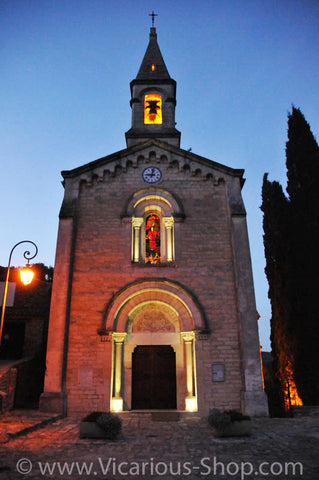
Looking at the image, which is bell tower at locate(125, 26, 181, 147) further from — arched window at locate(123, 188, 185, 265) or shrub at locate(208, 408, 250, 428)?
shrub at locate(208, 408, 250, 428)

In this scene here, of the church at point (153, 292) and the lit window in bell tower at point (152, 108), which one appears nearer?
the church at point (153, 292)

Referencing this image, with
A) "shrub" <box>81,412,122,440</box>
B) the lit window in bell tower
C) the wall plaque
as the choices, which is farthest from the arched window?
"shrub" <box>81,412,122,440</box>

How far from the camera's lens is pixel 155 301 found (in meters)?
13.1

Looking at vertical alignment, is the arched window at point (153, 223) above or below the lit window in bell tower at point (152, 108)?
below

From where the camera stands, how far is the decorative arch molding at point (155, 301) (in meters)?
12.4

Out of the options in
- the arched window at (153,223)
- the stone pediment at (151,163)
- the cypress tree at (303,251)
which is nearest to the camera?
the cypress tree at (303,251)

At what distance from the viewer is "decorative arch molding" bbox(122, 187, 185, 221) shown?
46.3 ft

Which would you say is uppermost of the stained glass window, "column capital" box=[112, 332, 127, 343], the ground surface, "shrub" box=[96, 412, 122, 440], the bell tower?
the bell tower

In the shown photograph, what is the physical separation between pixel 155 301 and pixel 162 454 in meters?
6.68

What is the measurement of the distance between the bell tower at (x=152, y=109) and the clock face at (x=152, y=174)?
3481 mm

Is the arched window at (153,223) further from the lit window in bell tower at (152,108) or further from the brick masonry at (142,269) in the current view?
the lit window in bell tower at (152,108)

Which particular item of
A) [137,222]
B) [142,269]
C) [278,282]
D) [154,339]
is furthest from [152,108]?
[154,339]

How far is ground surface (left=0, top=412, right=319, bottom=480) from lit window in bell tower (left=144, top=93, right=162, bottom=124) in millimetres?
14996

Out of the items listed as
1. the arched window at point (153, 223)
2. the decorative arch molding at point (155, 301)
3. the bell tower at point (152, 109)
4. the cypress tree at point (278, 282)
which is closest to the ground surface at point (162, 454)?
the decorative arch molding at point (155, 301)
